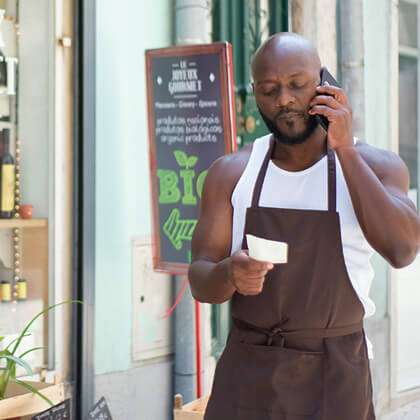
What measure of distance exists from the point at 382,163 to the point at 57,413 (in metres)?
1.74

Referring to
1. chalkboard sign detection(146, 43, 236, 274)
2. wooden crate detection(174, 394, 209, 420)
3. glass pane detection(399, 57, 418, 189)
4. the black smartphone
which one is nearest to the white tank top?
the black smartphone

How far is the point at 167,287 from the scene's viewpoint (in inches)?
197

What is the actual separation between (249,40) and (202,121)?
1.84 m

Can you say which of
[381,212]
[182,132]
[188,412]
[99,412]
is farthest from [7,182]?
[381,212]

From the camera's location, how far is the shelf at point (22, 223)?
439 centimetres

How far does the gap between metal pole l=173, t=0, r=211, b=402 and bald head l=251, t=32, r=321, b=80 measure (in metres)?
2.79

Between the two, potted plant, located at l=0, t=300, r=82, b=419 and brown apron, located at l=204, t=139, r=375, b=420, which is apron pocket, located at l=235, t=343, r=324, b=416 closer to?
brown apron, located at l=204, t=139, r=375, b=420

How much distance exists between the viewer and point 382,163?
2.18m

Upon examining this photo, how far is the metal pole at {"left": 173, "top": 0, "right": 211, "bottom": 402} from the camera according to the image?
4.89 m

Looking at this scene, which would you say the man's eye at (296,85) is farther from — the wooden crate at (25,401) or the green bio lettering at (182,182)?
the green bio lettering at (182,182)

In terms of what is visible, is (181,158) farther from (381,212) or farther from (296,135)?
(381,212)

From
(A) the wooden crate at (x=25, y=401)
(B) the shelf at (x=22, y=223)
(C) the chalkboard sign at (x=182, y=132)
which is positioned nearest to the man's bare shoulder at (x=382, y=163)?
(A) the wooden crate at (x=25, y=401)

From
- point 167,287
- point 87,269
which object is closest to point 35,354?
→ point 87,269

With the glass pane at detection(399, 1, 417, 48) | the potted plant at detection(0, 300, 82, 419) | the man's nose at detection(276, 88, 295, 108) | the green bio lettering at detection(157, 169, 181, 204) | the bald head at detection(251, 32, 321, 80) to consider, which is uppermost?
the glass pane at detection(399, 1, 417, 48)
